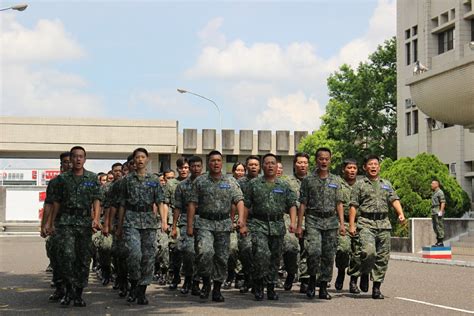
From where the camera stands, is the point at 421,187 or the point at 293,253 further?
the point at 421,187

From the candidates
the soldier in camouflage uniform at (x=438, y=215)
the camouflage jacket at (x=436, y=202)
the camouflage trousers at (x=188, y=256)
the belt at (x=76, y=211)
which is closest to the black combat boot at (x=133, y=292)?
the belt at (x=76, y=211)

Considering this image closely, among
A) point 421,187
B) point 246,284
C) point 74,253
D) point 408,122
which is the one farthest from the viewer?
point 408,122

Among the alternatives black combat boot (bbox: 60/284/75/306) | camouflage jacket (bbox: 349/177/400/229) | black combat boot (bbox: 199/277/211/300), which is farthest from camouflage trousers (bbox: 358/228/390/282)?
black combat boot (bbox: 60/284/75/306)

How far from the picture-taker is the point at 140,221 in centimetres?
1215

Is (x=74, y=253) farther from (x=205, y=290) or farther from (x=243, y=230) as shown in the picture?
(x=243, y=230)

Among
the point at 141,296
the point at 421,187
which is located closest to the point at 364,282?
the point at 141,296

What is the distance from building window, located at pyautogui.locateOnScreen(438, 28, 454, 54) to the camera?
42219 millimetres

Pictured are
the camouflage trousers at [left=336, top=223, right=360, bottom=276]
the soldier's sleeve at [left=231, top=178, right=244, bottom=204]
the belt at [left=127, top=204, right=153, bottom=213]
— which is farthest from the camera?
the camouflage trousers at [left=336, top=223, right=360, bottom=276]

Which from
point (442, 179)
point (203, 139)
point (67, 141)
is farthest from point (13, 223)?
point (442, 179)

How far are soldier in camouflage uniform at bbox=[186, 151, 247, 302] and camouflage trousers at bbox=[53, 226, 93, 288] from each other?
54.2 inches

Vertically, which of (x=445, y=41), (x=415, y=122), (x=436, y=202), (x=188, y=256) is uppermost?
(x=445, y=41)

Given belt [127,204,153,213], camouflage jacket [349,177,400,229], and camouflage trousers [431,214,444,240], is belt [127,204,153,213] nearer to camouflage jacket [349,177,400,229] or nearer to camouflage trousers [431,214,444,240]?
camouflage jacket [349,177,400,229]

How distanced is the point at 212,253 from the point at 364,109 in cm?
4210

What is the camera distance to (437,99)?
83.9ft
